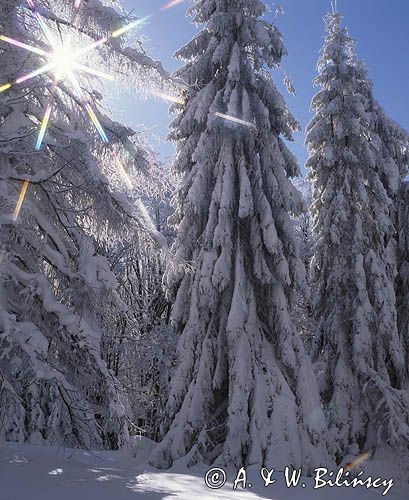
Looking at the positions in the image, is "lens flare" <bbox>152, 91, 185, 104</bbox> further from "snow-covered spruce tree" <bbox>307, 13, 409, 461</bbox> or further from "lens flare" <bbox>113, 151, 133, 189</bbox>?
"snow-covered spruce tree" <bbox>307, 13, 409, 461</bbox>

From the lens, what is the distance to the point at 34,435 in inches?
271

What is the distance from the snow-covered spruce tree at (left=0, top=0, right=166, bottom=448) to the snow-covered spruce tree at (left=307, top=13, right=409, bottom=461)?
10093 mm

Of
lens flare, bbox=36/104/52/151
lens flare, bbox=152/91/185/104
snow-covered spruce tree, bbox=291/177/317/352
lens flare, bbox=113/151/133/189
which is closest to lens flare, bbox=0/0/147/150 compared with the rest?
lens flare, bbox=36/104/52/151

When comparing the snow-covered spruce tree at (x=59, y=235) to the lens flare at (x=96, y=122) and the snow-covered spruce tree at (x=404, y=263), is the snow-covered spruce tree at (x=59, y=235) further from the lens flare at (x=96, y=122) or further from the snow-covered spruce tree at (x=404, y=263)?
the snow-covered spruce tree at (x=404, y=263)

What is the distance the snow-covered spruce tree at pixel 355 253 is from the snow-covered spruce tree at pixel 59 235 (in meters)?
10.1

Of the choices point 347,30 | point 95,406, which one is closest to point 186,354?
point 95,406

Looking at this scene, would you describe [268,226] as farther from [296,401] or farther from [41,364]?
[41,364]

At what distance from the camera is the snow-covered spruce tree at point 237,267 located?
10.5 m

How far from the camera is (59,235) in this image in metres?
6.08

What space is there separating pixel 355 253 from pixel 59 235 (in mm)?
11416

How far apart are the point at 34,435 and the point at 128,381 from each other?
5.86 metres

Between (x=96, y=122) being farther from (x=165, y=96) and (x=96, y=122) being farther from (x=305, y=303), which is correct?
(x=305, y=303)

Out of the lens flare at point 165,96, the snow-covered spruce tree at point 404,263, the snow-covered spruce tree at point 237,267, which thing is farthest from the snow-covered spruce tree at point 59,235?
the snow-covered spruce tree at point 404,263

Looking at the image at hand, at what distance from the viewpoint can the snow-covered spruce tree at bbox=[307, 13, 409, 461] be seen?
1430 centimetres
